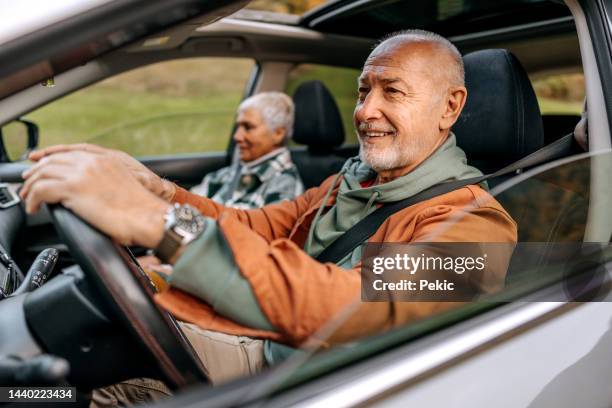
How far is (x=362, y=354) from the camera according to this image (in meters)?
1.00

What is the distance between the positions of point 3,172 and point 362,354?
7.32 ft

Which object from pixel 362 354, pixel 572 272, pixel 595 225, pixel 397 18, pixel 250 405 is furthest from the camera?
pixel 397 18

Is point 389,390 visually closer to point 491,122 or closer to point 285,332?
point 285,332

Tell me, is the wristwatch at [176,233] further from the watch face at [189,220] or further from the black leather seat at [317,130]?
the black leather seat at [317,130]

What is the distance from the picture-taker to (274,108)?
12.0 feet

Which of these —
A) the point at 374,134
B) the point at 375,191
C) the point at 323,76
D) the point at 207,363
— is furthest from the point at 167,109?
the point at 207,363

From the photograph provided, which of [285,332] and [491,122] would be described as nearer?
[285,332]

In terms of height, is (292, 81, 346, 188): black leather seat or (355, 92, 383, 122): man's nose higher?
(355, 92, 383, 122): man's nose

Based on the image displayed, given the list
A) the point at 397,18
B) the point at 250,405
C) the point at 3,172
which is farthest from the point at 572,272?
the point at 3,172

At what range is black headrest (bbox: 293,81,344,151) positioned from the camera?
3.44 m

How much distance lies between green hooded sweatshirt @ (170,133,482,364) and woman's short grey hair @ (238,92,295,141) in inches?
66.6

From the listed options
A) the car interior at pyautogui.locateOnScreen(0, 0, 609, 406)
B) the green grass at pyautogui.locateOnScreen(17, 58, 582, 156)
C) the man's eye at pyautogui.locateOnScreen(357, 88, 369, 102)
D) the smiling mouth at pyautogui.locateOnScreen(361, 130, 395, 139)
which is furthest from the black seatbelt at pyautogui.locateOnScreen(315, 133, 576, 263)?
the green grass at pyautogui.locateOnScreen(17, 58, 582, 156)

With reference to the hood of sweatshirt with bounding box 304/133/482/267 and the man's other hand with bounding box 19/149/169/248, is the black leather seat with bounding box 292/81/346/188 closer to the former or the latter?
the hood of sweatshirt with bounding box 304/133/482/267

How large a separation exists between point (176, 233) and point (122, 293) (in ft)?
0.42
